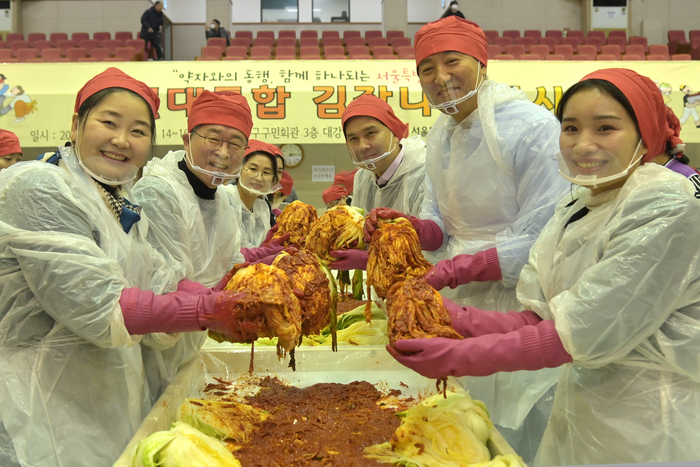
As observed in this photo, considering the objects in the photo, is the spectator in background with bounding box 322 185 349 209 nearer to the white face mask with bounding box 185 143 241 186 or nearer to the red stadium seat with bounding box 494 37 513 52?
the white face mask with bounding box 185 143 241 186

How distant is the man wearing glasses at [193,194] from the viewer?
91.0 inches

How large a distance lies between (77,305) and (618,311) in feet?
5.26

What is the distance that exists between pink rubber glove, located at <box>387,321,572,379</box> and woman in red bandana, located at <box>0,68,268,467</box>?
59 centimetres

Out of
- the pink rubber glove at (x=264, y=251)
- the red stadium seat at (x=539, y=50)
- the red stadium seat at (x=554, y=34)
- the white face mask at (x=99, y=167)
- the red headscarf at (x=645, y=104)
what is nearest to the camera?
the red headscarf at (x=645, y=104)

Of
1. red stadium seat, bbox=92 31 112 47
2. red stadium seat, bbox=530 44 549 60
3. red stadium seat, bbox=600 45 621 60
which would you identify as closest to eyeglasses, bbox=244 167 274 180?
red stadium seat, bbox=530 44 549 60

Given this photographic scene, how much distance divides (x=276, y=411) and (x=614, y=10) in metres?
15.4

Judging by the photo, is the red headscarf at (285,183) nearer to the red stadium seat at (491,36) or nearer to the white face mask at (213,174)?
the white face mask at (213,174)

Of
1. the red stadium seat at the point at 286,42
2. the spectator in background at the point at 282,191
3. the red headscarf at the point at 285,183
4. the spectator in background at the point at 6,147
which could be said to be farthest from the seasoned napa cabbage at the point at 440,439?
the red stadium seat at the point at 286,42

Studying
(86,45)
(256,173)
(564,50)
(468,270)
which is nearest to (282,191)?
(256,173)

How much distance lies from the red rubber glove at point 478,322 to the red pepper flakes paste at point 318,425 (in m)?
0.45

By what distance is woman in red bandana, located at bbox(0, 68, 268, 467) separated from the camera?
64.5 inches

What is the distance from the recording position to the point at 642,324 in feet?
4.62

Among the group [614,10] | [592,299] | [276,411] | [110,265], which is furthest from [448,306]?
[614,10]

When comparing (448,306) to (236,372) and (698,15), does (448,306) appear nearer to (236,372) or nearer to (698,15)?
(236,372)
